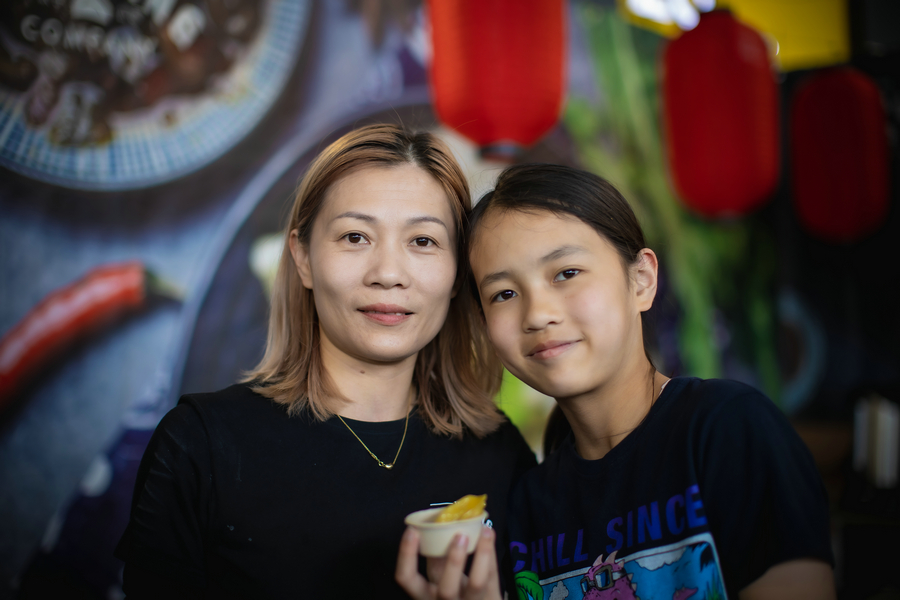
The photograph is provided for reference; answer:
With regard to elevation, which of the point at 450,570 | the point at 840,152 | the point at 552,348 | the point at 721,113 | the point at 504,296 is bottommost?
the point at 450,570

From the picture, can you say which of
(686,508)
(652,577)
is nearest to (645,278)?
(686,508)

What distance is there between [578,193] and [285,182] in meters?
2.13

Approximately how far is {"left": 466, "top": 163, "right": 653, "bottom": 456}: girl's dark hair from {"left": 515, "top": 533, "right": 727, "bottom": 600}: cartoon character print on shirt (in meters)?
0.43

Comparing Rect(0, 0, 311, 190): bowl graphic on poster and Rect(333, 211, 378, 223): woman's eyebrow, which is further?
Rect(0, 0, 311, 190): bowl graphic on poster

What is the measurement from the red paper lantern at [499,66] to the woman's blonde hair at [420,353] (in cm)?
93

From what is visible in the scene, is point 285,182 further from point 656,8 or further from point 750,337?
point 750,337

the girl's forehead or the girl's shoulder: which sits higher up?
the girl's forehead

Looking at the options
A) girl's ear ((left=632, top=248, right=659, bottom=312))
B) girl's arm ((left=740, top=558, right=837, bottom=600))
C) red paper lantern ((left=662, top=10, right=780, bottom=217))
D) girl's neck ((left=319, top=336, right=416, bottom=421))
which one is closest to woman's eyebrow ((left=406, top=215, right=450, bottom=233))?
girl's neck ((left=319, top=336, right=416, bottom=421))

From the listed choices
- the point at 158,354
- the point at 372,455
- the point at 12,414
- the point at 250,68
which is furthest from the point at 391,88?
the point at 372,455

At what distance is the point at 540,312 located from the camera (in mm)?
1161

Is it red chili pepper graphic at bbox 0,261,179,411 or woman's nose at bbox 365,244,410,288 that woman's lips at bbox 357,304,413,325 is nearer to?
woman's nose at bbox 365,244,410,288

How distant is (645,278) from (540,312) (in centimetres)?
30

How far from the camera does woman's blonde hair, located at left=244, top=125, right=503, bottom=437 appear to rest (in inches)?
53.9

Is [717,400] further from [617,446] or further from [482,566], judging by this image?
[482,566]
